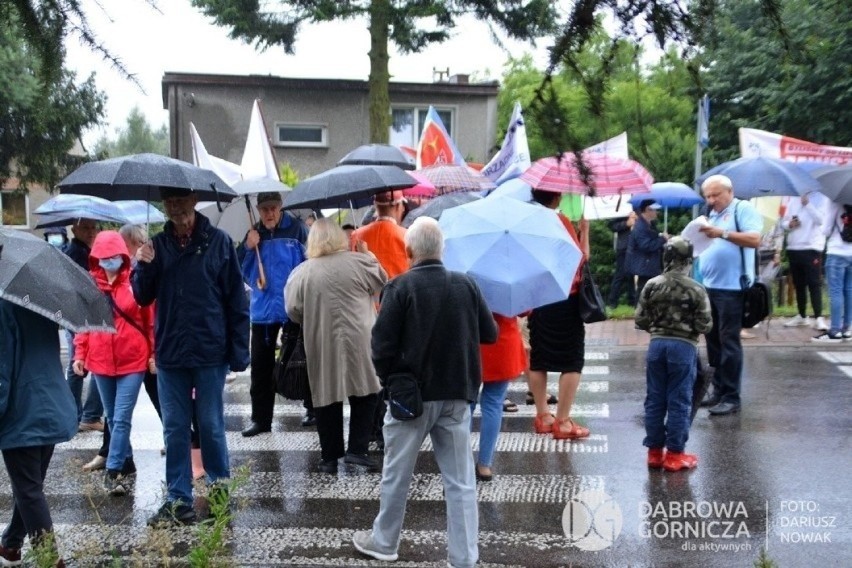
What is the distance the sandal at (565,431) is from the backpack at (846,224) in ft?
17.6

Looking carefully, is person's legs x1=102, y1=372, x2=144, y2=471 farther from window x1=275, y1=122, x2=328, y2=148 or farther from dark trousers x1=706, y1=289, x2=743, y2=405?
window x1=275, y1=122, x2=328, y2=148

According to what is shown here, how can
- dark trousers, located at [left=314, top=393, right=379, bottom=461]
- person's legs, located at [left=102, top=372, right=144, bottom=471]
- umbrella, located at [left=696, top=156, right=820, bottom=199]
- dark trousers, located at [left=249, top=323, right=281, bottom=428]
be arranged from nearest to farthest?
person's legs, located at [left=102, top=372, right=144, bottom=471] → dark trousers, located at [left=314, top=393, right=379, bottom=461] → dark trousers, located at [left=249, top=323, right=281, bottom=428] → umbrella, located at [left=696, top=156, right=820, bottom=199]

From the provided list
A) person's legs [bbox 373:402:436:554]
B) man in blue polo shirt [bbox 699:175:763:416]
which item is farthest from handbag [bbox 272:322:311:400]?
man in blue polo shirt [bbox 699:175:763:416]

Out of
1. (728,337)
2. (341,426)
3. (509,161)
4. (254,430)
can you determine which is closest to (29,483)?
(341,426)

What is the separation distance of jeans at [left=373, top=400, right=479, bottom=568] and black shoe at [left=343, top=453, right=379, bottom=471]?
183 cm

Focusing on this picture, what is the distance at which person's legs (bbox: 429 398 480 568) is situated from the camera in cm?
500

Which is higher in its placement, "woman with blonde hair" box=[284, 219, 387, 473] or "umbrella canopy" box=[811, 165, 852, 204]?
"umbrella canopy" box=[811, 165, 852, 204]

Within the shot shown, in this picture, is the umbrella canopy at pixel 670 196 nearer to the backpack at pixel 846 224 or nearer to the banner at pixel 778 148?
the banner at pixel 778 148

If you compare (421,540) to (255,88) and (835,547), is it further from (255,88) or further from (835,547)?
(255,88)

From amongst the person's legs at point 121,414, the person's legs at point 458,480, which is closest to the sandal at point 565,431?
the person's legs at point 458,480

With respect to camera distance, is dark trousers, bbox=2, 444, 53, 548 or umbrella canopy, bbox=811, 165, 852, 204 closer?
dark trousers, bbox=2, 444, 53, 548

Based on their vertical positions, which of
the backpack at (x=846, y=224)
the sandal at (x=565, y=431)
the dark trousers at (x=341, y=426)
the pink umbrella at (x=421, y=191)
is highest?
the pink umbrella at (x=421, y=191)

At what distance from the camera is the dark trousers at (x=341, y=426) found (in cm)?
705

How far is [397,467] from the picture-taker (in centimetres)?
518
